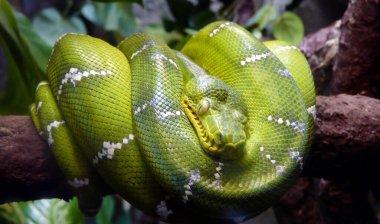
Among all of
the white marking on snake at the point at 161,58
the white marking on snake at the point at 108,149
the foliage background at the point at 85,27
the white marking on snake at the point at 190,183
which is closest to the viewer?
the white marking on snake at the point at 190,183

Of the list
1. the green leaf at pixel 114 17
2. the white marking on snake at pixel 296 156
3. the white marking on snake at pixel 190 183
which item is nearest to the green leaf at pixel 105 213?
the green leaf at pixel 114 17

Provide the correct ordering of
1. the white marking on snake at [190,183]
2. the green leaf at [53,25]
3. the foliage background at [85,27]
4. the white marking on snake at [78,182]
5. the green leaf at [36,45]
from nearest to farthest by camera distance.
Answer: the white marking on snake at [190,183]
the white marking on snake at [78,182]
the foliage background at [85,27]
the green leaf at [36,45]
the green leaf at [53,25]

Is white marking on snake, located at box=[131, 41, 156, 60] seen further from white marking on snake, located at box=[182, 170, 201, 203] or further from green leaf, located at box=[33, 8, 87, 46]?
green leaf, located at box=[33, 8, 87, 46]

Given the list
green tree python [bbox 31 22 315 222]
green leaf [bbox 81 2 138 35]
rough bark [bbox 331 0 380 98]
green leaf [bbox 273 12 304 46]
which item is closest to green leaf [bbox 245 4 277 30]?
green leaf [bbox 273 12 304 46]

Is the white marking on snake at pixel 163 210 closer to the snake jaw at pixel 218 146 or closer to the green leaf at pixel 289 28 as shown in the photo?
the snake jaw at pixel 218 146

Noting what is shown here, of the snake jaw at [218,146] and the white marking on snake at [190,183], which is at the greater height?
the snake jaw at [218,146]

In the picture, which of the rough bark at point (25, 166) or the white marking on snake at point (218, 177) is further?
the rough bark at point (25, 166)

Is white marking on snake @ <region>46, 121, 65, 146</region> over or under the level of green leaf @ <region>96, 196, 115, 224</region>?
over
